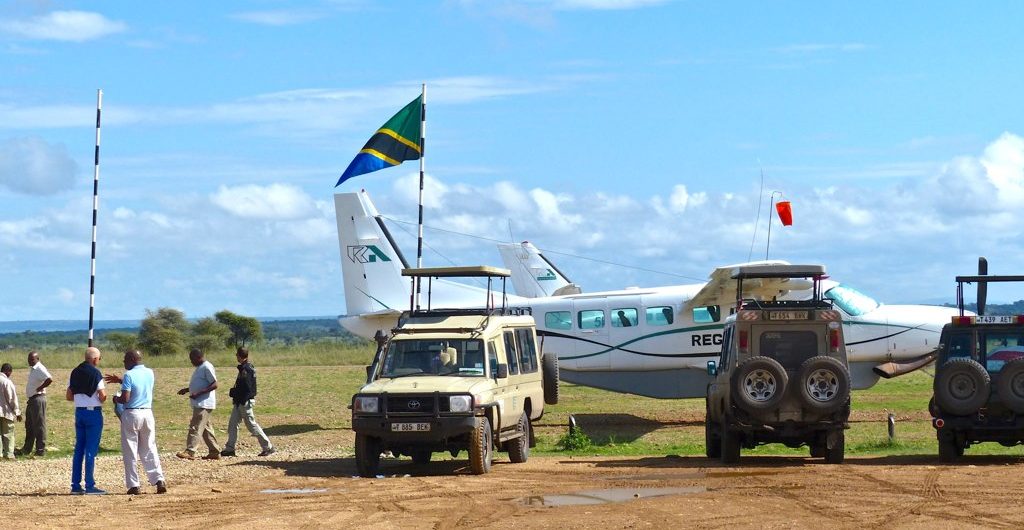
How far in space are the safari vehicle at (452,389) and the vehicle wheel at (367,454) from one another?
13mm

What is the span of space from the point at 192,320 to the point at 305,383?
73.0 m

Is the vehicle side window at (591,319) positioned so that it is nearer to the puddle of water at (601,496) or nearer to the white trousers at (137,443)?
the puddle of water at (601,496)

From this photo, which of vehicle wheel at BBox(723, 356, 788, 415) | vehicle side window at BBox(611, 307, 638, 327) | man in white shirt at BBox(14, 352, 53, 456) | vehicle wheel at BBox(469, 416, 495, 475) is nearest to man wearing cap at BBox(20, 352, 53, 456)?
man in white shirt at BBox(14, 352, 53, 456)

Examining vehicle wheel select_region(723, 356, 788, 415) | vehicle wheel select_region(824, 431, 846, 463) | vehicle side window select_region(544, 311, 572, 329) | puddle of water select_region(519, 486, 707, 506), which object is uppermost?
vehicle side window select_region(544, 311, 572, 329)

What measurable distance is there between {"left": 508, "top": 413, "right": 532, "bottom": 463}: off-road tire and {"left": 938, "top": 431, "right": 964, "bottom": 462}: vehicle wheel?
19.0ft

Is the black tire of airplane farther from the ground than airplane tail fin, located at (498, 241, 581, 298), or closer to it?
closer to it

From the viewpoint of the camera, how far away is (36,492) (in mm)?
16578

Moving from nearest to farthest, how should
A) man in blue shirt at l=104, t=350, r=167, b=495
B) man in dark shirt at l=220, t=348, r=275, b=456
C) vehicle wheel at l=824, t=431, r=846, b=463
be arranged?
man in blue shirt at l=104, t=350, r=167, b=495 < vehicle wheel at l=824, t=431, r=846, b=463 < man in dark shirt at l=220, t=348, r=275, b=456

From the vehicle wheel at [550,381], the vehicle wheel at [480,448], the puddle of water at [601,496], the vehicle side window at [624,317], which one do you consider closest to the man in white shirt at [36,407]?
the vehicle wheel at [550,381]

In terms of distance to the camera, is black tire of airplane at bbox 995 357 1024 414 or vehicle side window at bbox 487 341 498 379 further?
vehicle side window at bbox 487 341 498 379

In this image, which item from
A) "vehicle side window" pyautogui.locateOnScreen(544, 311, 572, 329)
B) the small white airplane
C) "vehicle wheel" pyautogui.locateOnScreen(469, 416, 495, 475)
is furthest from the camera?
"vehicle side window" pyautogui.locateOnScreen(544, 311, 572, 329)

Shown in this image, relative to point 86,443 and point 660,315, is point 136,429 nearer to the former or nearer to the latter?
point 86,443

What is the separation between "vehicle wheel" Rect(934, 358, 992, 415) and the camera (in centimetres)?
1822

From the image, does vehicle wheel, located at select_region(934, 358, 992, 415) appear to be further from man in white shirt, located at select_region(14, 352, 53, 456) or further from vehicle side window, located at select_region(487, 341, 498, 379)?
man in white shirt, located at select_region(14, 352, 53, 456)
